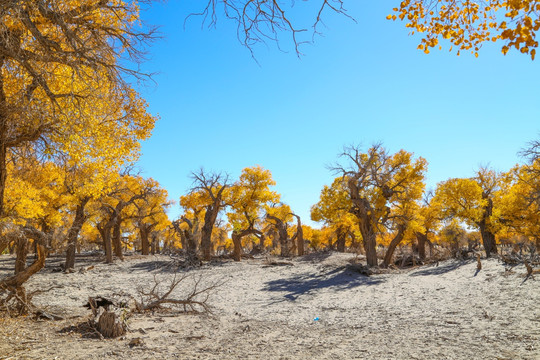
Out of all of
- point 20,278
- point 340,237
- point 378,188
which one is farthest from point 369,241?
point 340,237

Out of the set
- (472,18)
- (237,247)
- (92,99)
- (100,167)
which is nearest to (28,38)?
(92,99)

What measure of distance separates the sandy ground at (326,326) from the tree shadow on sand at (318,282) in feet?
0.79

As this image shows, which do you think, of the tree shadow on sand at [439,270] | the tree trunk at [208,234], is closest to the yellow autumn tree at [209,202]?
the tree trunk at [208,234]

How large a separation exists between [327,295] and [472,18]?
409 inches

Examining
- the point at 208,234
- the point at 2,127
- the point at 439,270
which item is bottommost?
the point at 439,270

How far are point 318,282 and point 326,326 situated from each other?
7803 millimetres

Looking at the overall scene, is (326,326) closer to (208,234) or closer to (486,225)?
(208,234)

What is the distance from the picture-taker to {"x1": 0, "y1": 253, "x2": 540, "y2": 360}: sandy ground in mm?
5590

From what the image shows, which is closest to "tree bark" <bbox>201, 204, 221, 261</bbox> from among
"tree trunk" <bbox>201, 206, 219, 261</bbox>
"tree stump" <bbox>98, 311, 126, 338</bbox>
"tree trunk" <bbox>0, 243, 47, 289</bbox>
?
"tree trunk" <bbox>201, 206, 219, 261</bbox>

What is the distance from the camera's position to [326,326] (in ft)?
25.4

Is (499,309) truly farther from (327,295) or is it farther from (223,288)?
(223,288)

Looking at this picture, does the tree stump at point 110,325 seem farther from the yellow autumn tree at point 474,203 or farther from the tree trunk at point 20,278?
the yellow autumn tree at point 474,203

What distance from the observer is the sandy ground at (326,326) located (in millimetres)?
5590

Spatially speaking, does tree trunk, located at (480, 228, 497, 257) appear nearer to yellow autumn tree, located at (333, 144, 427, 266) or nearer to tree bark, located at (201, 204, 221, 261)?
yellow autumn tree, located at (333, 144, 427, 266)
